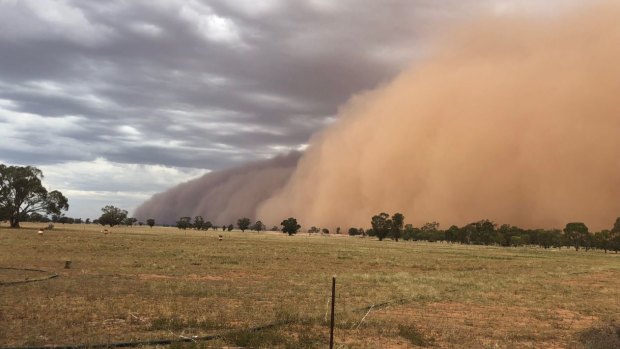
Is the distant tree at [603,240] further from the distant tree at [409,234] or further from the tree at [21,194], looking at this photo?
the tree at [21,194]

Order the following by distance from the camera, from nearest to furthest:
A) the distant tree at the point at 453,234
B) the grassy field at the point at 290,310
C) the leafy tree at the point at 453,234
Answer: the grassy field at the point at 290,310 → the leafy tree at the point at 453,234 → the distant tree at the point at 453,234

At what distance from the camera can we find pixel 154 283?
18812mm

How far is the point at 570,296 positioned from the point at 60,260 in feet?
82.7

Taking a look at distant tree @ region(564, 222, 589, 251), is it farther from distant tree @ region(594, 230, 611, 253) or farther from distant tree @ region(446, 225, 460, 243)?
distant tree @ region(446, 225, 460, 243)

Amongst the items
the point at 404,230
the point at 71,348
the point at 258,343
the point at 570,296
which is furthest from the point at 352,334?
the point at 404,230

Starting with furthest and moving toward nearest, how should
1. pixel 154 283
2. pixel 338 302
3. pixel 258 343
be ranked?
pixel 154 283
pixel 338 302
pixel 258 343

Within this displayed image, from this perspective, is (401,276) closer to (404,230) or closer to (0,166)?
(0,166)

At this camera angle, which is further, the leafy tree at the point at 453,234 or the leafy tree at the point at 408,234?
the leafy tree at the point at 408,234

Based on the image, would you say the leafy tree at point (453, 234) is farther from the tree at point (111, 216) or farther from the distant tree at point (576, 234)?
the tree at point (111, 216)

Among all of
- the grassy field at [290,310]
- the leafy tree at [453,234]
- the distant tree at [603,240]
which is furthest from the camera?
the leafy tree at [453,234]

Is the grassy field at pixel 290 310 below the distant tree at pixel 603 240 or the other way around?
below

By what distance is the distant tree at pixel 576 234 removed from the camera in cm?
13225

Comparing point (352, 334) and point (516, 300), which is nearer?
point (352, 334)

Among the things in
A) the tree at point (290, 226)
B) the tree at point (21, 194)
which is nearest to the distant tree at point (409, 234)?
the tree at point (290, 226)
